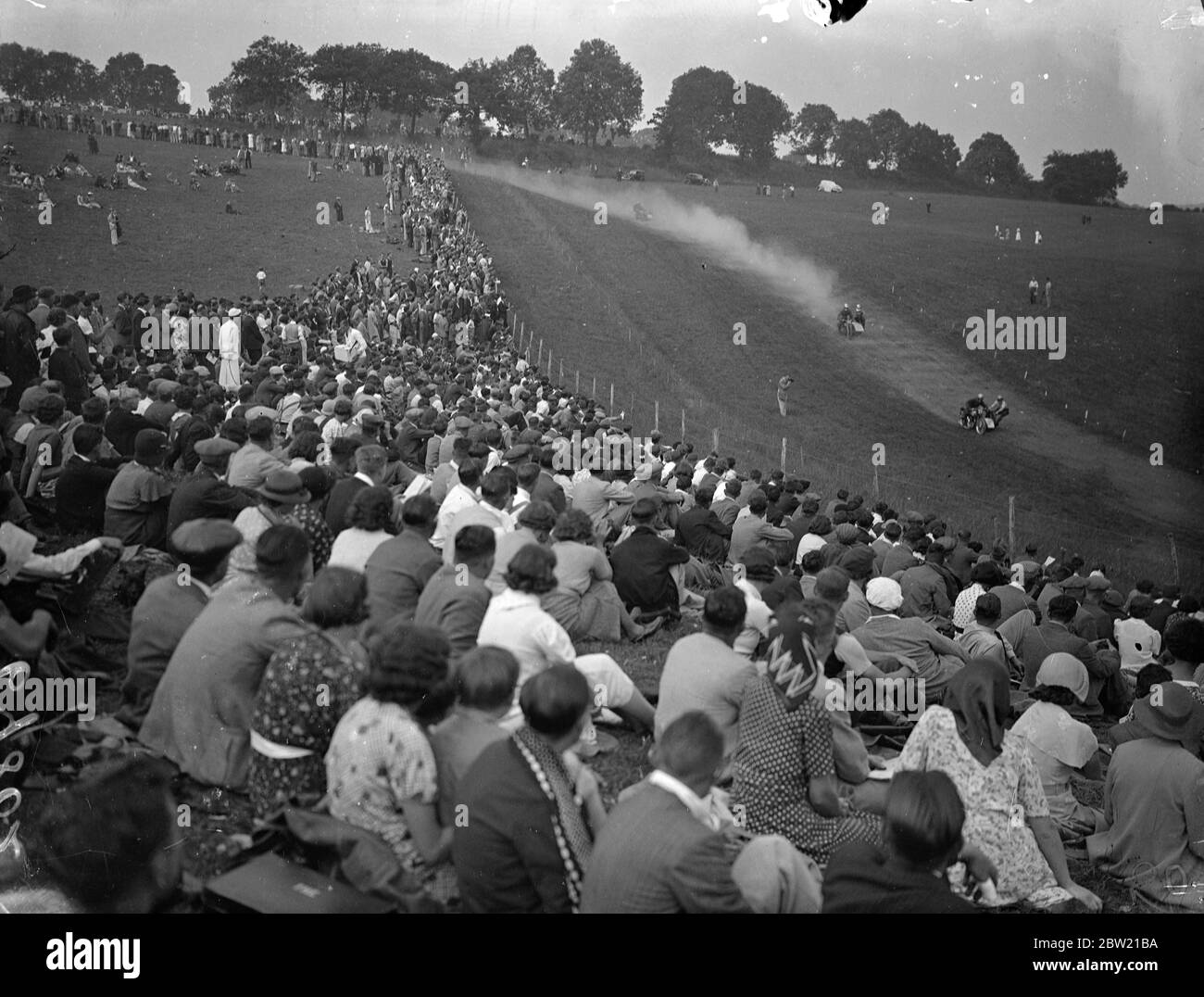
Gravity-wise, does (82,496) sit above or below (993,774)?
above

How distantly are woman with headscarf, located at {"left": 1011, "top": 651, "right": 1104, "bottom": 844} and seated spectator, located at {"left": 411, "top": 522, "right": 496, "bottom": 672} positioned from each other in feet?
12.2

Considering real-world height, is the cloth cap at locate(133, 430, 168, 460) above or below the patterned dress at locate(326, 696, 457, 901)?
above

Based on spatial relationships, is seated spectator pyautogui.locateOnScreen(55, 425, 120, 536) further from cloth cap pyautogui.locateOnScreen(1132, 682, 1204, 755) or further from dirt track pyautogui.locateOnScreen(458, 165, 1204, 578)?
dirt track pyautogui.locateOnScreen(458, 165, 1204, 578)

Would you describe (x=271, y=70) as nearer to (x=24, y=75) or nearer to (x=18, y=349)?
Answer: (x=24, y=75)

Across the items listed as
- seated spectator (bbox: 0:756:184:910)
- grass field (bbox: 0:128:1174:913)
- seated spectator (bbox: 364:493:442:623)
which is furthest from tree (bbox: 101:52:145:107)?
seated spectator (bbox: 0:756:184:910)

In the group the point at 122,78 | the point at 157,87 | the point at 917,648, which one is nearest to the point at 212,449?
the point at 917,648

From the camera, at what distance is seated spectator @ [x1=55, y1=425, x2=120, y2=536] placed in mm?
10273

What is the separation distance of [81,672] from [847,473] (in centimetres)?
2395

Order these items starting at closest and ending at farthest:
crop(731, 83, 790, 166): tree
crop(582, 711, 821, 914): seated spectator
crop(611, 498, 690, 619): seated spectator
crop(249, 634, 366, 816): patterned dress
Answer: crop(582, 711, 821, 914): seated spectator → crop(249, 634, 366, 816): patterned dress → crop(611, 498, 690, 619): seated spectator → crop(731, 83, 790, 166): tree

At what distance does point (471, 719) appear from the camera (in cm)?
572

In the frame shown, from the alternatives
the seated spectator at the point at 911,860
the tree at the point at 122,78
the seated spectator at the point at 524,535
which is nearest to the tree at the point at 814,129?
the tree at the point at 122,78

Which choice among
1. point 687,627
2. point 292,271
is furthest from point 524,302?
point 687,627

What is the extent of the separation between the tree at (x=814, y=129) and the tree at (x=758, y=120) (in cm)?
121

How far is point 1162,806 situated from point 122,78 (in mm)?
34127
